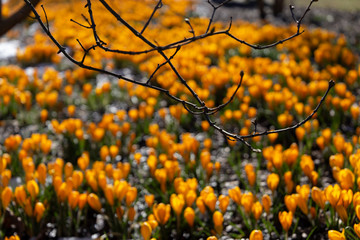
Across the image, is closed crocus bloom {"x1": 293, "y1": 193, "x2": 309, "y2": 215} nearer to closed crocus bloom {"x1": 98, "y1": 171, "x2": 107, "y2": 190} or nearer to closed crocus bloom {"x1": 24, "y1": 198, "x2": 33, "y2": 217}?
closed crocus bloom {"x1": 98, "y1": 171, "x2": 107, "y2": 190}

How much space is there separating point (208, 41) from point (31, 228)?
5487 millimetres

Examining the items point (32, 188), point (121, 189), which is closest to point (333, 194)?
point (121, 189)

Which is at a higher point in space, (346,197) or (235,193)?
(235,193)

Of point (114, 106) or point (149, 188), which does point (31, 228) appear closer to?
point (149, 188)

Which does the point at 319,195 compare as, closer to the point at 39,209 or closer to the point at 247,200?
the point at 247,200

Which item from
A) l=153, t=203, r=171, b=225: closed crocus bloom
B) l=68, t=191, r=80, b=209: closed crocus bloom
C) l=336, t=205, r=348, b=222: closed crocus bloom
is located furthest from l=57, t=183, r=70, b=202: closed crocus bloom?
l=336, t=205, r=348, b=222: closed crocus bloom

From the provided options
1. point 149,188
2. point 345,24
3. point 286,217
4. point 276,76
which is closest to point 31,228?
point 149,188

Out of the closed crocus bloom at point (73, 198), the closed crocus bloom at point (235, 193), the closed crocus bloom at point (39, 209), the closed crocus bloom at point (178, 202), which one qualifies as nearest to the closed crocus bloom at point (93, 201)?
the closed crocus bloom at point (73, 198)

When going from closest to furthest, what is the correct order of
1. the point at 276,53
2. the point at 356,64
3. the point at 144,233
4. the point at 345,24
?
the point at 144,233 → the point at 356,64 → the point at 276,53 → the point at 345,24

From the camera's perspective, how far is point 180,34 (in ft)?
25.5

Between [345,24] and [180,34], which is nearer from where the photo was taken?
[180,34]

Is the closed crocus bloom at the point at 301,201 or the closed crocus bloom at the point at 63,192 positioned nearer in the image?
the closed crocus bloom at the point at 301,201

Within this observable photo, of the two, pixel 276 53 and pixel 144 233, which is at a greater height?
pixel 276 53

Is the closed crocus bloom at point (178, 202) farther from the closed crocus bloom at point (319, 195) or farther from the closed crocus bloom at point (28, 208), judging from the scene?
the closed crocus bloom at point (28, 208)
